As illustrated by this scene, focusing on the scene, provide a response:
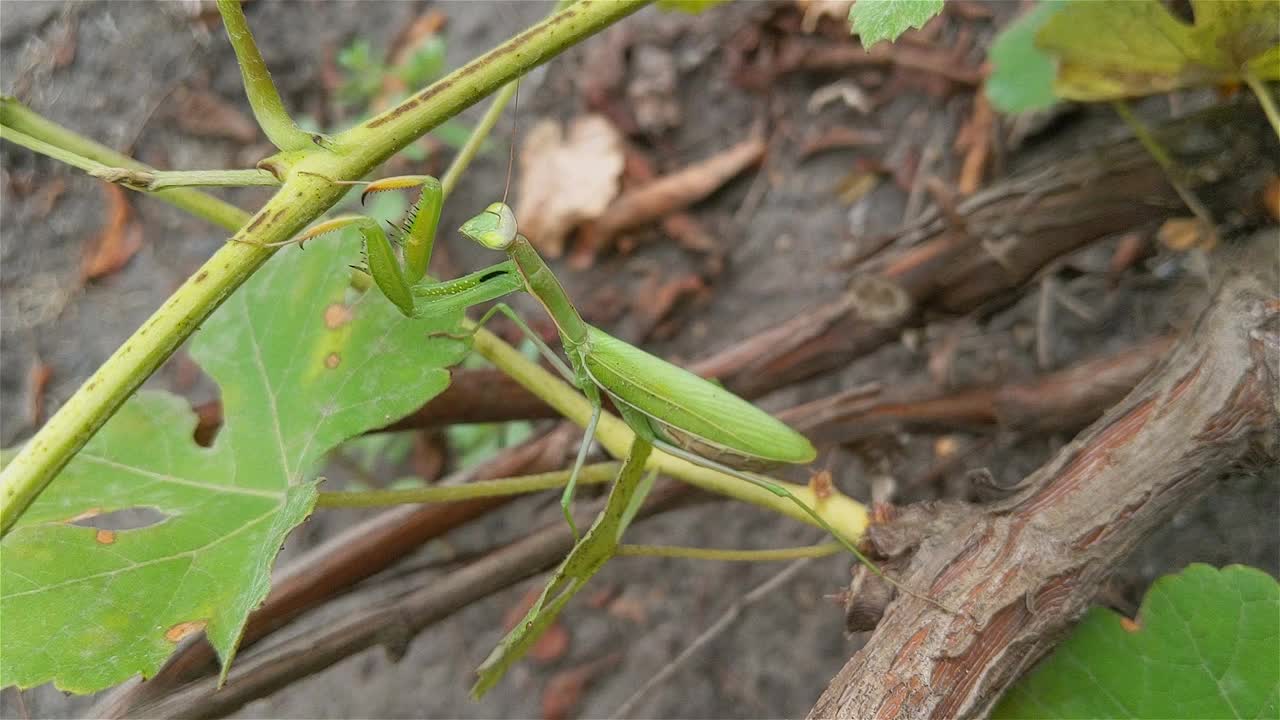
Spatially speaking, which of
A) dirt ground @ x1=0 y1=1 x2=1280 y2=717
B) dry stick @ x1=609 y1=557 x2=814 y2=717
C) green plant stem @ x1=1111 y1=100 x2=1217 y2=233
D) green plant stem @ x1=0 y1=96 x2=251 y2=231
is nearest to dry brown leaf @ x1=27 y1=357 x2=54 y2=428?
dirt ground @ x1=0 y1=1 x2=1280 y2=717

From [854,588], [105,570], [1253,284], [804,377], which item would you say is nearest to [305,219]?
[105,570]

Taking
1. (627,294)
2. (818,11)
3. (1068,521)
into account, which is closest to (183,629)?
(1068,521)

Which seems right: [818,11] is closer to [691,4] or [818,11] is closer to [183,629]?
[691,4]

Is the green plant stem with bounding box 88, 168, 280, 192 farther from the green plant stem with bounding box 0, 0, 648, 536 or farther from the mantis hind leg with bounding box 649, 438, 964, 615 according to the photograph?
the mantis hind leg with bounding box 649, 438, 964, 615

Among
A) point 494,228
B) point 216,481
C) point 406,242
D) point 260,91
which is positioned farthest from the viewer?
point 216,481

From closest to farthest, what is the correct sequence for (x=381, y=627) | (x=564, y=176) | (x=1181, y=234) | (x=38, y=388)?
(x=381, y=627)
(x=1181, y=234)
(x=38, y=388)
(x=564, y=176)

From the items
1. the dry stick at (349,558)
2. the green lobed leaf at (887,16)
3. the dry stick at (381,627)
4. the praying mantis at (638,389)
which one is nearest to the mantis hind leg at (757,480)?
the praying mantis at (638,389)
